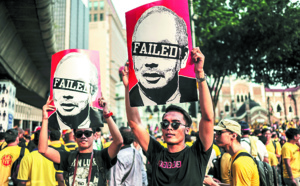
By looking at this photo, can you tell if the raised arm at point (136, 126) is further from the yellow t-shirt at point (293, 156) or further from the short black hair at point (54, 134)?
the yellow t-shirt at point (293, 156)

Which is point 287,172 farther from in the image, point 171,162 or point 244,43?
point 244,43

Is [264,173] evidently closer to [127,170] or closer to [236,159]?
[236,159]

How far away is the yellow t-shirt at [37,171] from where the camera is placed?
4.63 m

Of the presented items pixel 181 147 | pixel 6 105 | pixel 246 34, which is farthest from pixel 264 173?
pixel 246 34

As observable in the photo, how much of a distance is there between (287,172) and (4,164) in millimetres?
5730

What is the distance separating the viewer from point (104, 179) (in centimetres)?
333

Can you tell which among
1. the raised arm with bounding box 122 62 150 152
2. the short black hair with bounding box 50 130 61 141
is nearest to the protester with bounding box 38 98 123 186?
the raised arm with bounding box 122 62 150 152

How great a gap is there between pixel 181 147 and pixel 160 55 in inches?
34.4

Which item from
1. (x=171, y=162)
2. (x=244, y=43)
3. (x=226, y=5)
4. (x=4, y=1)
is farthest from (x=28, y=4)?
(x=244, y=43)

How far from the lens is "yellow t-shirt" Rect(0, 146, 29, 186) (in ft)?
17.8

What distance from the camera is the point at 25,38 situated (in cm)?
1213

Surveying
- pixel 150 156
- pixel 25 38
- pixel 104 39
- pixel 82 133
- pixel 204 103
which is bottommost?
pixel 150 156

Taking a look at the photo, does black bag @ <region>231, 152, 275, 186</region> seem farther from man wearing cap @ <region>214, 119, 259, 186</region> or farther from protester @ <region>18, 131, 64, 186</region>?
protester @ <region>18, 131, 64, 186</region>

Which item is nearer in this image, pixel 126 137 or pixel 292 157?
pixel 126 137
